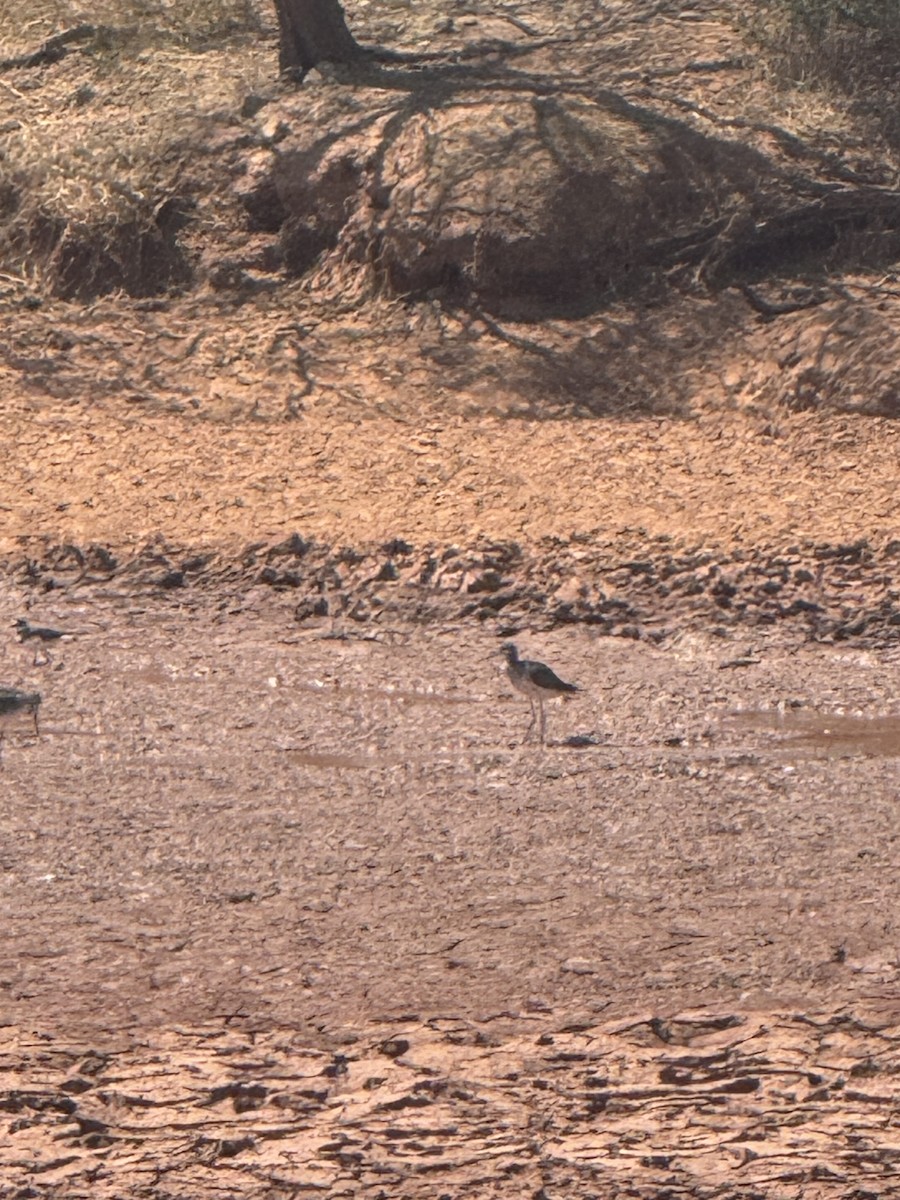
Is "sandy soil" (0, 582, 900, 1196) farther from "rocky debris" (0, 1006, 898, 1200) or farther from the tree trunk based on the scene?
the tree trunk

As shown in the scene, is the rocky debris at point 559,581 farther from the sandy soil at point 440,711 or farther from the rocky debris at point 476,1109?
the rocky debris at point 476,1109

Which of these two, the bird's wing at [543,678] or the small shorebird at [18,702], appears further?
the bird's wing at [543,678]

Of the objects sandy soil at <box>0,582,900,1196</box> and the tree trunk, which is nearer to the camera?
sandy soil at <box>0,582,900,1196</box>

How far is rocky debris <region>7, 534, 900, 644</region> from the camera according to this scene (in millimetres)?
8164

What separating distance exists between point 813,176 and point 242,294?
375 cm

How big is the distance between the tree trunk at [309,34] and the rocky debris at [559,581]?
5319mm

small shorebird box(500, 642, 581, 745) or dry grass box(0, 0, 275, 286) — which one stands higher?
dry grass box(0, 0, 275, 286)

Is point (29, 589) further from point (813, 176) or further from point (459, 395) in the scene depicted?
point (813, 176)

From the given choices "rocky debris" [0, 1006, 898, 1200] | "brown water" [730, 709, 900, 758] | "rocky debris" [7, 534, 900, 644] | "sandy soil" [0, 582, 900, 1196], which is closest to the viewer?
"rocky debris" [0, 1006, 898, 1200]

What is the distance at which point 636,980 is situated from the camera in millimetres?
5520

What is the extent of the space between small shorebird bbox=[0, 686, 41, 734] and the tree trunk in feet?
22.7

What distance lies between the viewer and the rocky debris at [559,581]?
8164mm

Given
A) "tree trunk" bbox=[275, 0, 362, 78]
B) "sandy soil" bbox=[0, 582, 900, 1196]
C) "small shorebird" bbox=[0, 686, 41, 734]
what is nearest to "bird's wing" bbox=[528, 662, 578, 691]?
"sandy soil" bbox=[0, 582, 900, 1196]

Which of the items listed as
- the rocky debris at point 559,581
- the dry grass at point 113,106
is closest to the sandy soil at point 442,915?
the rocky debris at point 559,581
